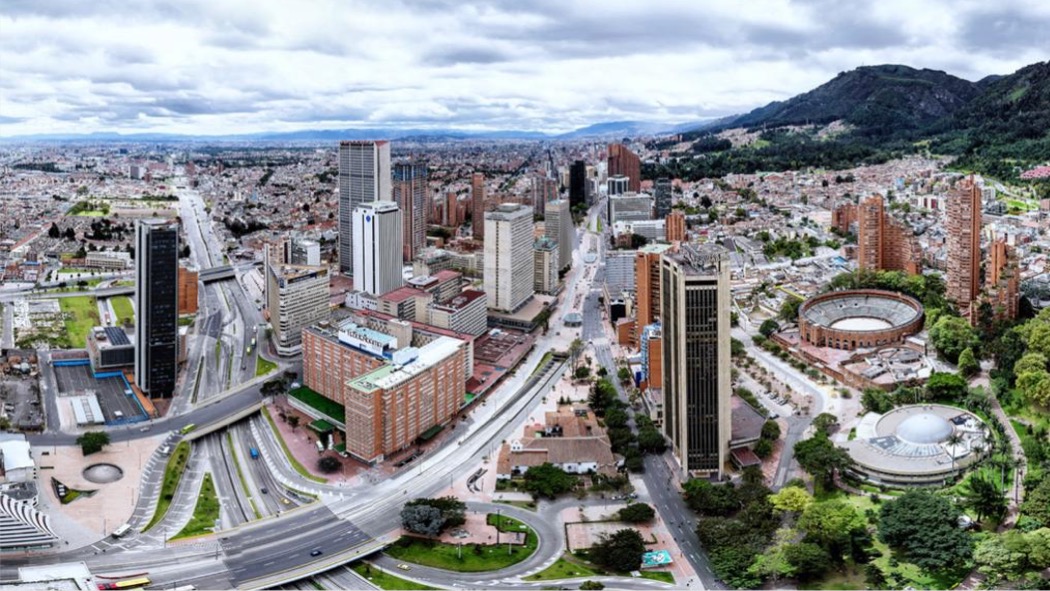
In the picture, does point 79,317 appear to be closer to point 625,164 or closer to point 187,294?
point 187,294

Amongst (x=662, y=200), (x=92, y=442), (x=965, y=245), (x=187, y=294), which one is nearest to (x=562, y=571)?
(x=92, y=442)

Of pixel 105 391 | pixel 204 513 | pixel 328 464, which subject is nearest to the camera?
pixel 204 513

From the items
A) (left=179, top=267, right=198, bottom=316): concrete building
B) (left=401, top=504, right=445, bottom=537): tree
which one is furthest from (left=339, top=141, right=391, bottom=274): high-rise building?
(left=401, top=504, right=445, bottom=537): tree

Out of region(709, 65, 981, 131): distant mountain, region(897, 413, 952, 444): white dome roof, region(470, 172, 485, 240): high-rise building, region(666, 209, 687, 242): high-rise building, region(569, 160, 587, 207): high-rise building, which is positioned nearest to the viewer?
region(897, 413, 952, 444): white dome roof

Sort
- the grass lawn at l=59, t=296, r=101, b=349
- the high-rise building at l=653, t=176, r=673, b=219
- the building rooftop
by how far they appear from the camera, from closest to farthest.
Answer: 1. the building rooftop
2. the grass lawn at l=59, t=296, r=101, b=349
3. the high-rise building at l=653, t=176, r=673, b=219

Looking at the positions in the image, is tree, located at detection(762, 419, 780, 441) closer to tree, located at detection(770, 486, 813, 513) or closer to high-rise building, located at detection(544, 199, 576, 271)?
tree, located at detection(770, 486, 813, 513)

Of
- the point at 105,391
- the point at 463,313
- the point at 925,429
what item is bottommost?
the point at 925,429
